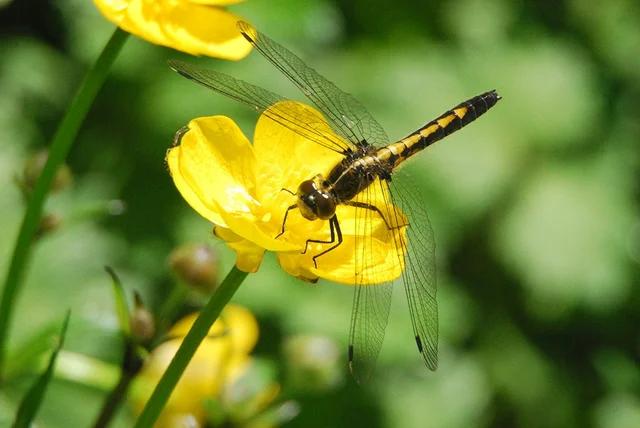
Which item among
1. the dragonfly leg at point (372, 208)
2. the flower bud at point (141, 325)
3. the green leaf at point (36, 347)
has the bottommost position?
→ the green leaf at point (36, 347)

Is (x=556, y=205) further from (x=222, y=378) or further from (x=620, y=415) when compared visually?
(x=222, y=378)

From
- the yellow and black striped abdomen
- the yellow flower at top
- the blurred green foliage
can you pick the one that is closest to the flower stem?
the yellow flower at top

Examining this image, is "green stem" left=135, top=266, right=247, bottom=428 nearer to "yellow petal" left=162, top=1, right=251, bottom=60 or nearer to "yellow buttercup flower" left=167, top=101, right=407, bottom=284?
"yellow buttercup flower" left=167, top=101, right=407, bottom=284

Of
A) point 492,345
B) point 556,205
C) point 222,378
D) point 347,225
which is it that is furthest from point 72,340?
point 556,205

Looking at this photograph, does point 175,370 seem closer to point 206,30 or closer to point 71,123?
point 71,123

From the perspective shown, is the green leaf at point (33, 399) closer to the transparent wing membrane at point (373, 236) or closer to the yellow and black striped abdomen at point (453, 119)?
the transparent wing membrane at point (373, 236)

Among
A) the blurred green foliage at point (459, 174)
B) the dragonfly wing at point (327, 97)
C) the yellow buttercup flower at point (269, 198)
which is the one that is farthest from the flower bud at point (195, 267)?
the blurred green foliage at point (459, 174)
